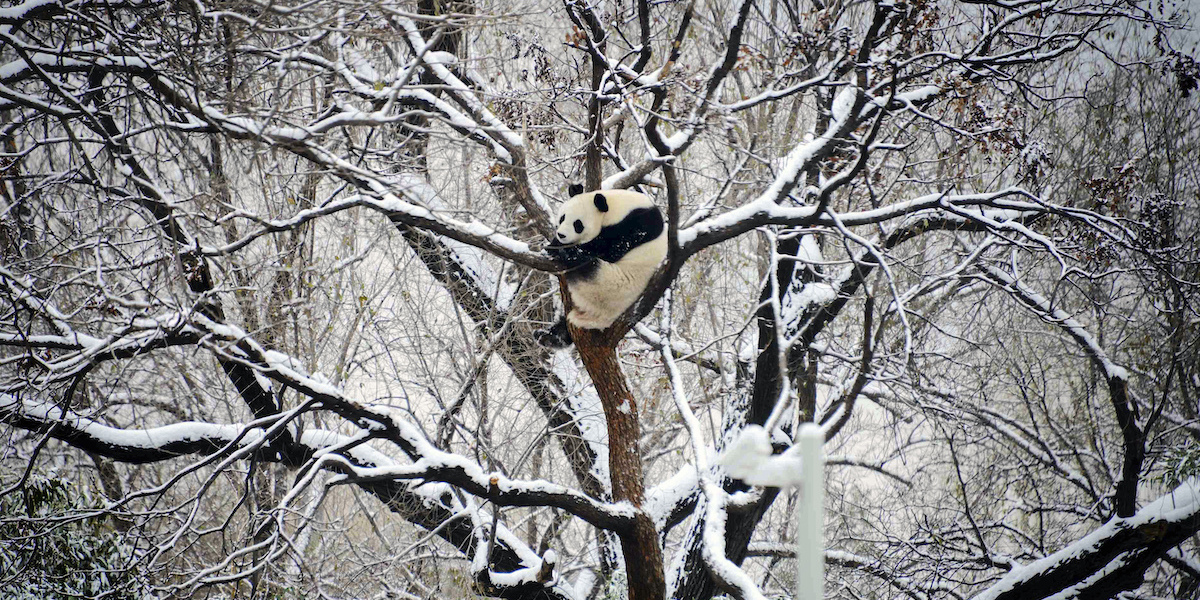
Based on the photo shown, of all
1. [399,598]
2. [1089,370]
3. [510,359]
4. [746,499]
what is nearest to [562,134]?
[510,359]

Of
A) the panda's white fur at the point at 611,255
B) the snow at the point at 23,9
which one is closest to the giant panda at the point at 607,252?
the panda's white fur at the point at 611,255

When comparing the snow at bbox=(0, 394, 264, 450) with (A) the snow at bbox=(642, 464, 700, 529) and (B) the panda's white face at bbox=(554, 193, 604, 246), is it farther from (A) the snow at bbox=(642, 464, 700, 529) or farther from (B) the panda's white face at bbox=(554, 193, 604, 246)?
(A) the snow at bbox=(642, 464, 700, 529)

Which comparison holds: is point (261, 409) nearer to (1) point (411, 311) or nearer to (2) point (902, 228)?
(1) point (411, 311)

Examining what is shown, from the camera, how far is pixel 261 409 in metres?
6.09

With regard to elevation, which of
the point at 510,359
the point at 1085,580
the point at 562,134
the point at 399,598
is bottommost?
the point at 399,598

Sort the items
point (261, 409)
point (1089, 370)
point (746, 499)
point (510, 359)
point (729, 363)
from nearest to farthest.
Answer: point (746, 499), point (261, 409), point (510, 359), point (1089, 370), point (729, 363)

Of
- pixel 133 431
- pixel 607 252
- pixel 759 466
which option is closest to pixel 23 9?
pixel 133 431

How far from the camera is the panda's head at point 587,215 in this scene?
469cm

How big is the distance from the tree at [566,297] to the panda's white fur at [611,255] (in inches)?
6.2

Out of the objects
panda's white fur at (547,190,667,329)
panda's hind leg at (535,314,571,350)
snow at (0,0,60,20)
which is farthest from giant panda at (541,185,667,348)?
snow at (0,0,60,20)

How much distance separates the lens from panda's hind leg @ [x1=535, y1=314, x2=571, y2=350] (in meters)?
5.55

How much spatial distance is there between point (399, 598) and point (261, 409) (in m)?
1.80

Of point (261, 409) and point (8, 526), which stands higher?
point (261, 409)

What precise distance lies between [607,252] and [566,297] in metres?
0.43
